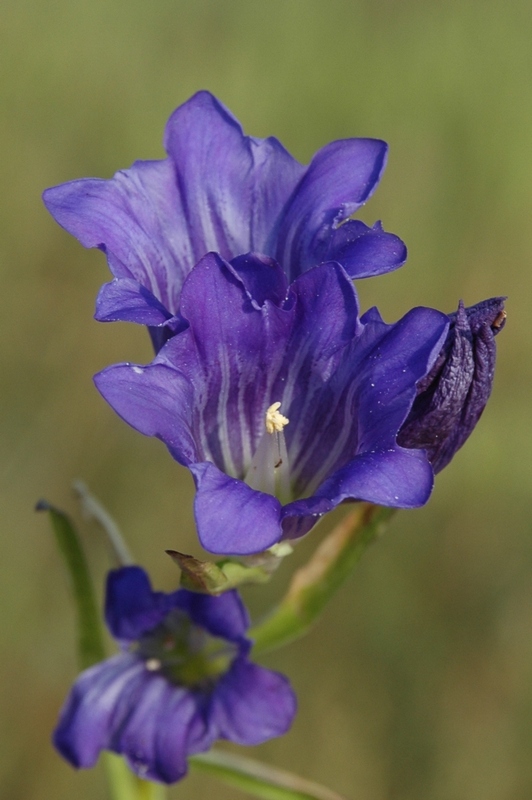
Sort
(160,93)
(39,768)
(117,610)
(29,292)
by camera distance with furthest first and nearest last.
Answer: (160,93)
(29,292)
(39,768)
(117,610)

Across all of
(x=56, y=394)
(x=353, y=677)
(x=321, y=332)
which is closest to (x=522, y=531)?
(x=353, y=677)

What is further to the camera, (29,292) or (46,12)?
(46,12)

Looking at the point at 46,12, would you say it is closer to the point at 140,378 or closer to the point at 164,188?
the point at 164,188

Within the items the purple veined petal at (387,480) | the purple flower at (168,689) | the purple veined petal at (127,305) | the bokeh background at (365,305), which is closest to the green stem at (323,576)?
the purple flower at (168,689)

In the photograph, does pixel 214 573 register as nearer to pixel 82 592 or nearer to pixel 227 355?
pixel 227 355

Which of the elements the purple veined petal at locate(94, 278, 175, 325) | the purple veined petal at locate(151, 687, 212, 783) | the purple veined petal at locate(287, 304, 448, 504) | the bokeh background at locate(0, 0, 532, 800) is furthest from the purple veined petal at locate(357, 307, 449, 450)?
the bokeh background at locate(0, 0, 532, 800)

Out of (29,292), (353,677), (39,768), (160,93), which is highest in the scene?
(160,93)

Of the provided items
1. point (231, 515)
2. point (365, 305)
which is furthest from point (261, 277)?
point (365, 305)

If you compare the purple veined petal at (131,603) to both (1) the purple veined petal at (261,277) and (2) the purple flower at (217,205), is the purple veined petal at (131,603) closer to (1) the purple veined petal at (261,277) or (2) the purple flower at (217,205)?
(2) the purple flower at (217,205)
